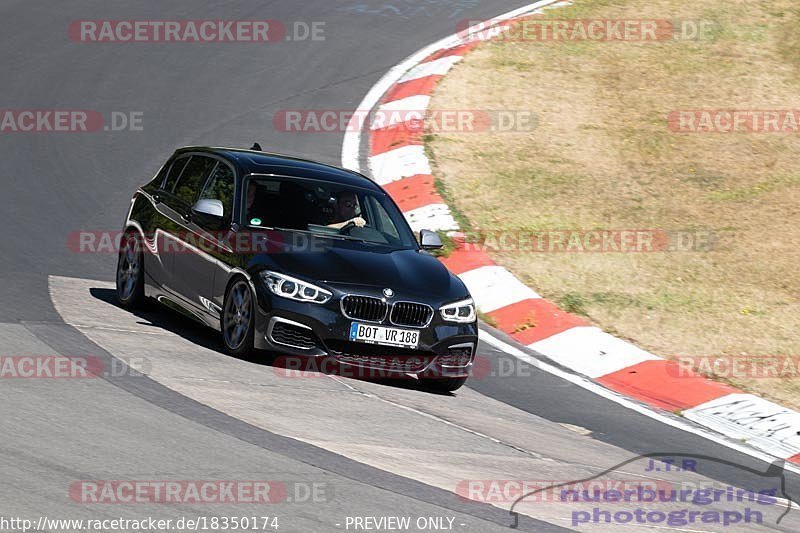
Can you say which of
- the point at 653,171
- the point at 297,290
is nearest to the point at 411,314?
the point at 297,290

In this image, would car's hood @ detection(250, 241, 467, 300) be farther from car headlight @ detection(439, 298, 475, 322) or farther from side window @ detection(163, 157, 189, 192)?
side window @ detection(163, 157, 189, 192)

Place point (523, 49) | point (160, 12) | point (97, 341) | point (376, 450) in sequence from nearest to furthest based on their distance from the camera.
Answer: point (376, 450) < point (97, 341) < point (523, 49) < point (160, 12)

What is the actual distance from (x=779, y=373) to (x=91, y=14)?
13.1 meters

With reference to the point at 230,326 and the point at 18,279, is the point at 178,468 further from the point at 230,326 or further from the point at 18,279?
the point at 18,279

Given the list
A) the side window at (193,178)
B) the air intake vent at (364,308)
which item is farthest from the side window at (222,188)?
the air intake vent at (364,308)

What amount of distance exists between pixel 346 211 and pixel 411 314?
146 centimetres

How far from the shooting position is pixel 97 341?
9.23 meters

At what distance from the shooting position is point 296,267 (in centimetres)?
929

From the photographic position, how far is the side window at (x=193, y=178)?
10.8 meters

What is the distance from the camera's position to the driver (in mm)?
10344

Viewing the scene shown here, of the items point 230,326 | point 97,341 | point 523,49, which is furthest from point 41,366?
point 523,49

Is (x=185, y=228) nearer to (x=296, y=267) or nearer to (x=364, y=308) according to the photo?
(x=296, y=267)

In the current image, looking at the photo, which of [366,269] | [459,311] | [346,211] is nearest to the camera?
[366,269]

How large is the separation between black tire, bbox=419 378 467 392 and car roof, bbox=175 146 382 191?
1.95m
